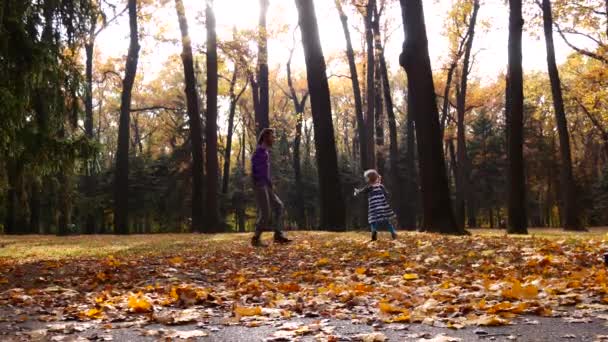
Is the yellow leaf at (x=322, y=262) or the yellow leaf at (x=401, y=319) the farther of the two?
the yellow leaf at (x=322, y=262)

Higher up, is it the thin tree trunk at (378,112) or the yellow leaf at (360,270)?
the thin tree trunk at (378,112)

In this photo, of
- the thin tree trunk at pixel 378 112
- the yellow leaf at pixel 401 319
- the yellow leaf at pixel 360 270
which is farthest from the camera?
the thin tree trunk at pixel 378 112

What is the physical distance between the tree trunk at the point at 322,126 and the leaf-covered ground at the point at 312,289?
5331 millimetres

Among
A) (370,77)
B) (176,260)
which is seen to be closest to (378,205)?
(176,260)

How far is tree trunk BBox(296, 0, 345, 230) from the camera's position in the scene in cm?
1548

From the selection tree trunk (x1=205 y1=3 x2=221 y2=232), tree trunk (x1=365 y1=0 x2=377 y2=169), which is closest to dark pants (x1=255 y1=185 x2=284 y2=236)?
tree trunk (x1=205 y1=3 x2=221 y2=232)

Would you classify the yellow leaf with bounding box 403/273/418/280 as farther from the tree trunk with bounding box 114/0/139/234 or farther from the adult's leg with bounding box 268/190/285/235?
the tree trunk with bounding box 114/0/139/234

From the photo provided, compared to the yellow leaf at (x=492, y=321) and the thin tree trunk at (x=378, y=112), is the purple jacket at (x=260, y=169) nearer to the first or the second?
the yellow leaf at (x=492, y=321)

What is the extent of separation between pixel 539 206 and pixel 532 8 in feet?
89.0

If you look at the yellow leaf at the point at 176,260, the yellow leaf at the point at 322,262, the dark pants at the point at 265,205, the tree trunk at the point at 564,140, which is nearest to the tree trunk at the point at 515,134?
the tree trunk at the point at 564,140

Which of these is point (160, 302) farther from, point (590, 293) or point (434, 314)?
point (590, 293)

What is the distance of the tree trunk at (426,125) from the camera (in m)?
12.3

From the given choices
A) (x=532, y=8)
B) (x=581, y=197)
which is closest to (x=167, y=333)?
(x=532, y=8)

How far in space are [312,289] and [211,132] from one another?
49.6 ft
